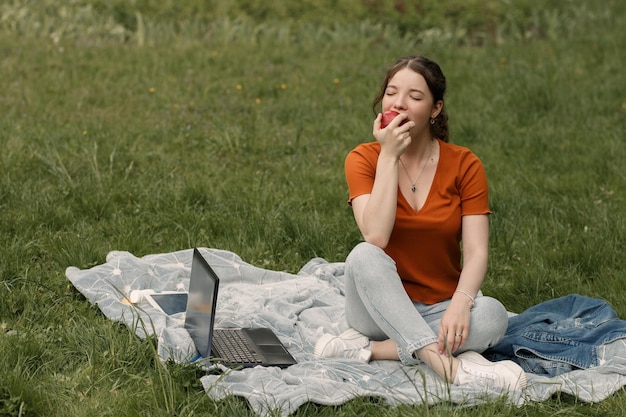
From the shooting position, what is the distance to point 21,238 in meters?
4.98

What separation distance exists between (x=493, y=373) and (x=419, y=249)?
1.92 ft

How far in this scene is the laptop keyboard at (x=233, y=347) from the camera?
12.4ft

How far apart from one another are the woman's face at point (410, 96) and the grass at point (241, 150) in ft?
3.75

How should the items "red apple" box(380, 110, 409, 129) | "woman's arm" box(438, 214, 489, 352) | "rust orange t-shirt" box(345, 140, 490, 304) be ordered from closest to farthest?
"woman's arm" box(438, 214, 489, 352)
"red apple" box(380, 110, 409, 129)
"rust orange t-shirt" box(345, 140, 490, 304)

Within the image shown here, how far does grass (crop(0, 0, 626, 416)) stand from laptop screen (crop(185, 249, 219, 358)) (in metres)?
0.15

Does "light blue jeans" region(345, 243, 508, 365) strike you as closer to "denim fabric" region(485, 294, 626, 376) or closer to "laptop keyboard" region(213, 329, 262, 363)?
"denim fabric" region(485, 294, 626, 376)

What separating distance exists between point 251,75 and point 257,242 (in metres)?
3.25

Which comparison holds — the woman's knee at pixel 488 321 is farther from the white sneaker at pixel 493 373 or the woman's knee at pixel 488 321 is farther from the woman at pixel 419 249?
the white sneaker at pixel 493 373

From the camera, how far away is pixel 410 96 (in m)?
3.84

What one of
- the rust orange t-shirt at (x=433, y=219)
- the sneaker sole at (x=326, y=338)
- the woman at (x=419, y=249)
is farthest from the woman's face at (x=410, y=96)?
the sneaker sole at (x=326, y=338)

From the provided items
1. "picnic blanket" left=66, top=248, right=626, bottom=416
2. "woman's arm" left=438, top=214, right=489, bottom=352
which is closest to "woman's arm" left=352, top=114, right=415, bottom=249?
"woman's arm" left=438, top=214, right=489, bottom=352

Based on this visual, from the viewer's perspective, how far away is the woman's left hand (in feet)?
12.0

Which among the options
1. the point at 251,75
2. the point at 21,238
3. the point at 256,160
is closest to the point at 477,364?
the point at 21,238

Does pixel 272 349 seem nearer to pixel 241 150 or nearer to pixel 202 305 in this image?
pixel 202 305
